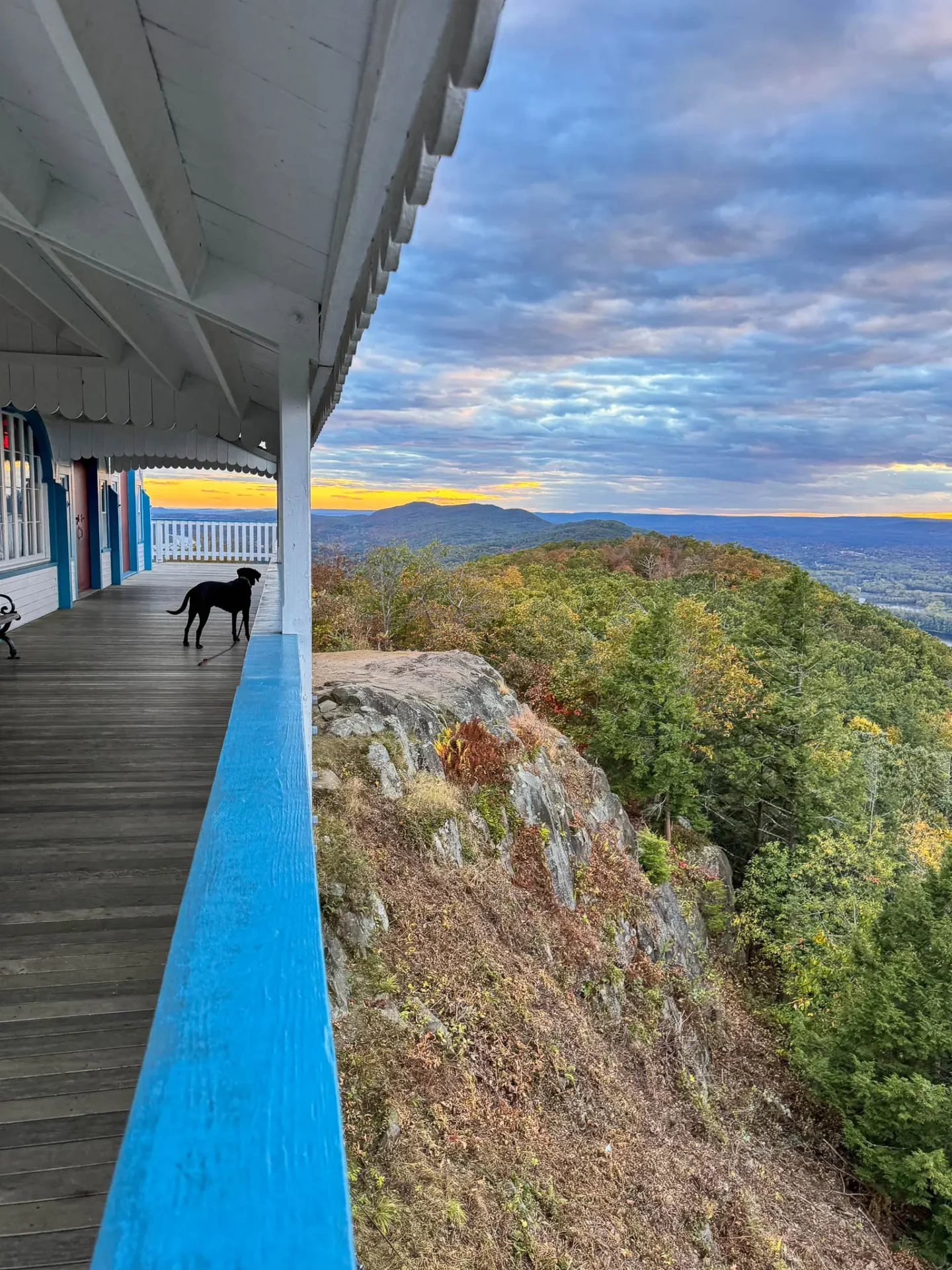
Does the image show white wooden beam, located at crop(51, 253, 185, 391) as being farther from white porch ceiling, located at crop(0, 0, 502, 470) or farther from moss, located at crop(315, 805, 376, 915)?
moss, located at crop(315, 805, 376, 915)

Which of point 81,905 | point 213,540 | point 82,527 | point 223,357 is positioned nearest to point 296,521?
point 223,357

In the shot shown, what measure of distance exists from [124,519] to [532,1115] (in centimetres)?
1427

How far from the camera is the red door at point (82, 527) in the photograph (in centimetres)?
1234

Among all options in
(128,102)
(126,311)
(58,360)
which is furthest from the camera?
(58,360)

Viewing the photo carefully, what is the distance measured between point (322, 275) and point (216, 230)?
0.49m

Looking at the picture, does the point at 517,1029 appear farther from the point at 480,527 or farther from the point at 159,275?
the point at 480,527

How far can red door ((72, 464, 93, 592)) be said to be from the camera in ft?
40.5

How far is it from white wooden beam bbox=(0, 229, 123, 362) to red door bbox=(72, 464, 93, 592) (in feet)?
22.2

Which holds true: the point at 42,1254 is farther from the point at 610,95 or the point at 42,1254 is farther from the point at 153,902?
the point at 610,95

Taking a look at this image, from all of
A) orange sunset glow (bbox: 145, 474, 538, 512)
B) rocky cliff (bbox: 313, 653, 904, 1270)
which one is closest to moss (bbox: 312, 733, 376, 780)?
rocky cliff (bbox: 313, 653, 904, 1270)

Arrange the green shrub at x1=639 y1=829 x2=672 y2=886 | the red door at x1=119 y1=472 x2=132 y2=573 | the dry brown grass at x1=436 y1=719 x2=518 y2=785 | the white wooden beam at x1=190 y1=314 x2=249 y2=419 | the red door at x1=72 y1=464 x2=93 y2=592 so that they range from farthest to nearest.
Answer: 1. the green shrub at x1=639 y1=829 x2=672 y2=886
2. the red door at x1=119 y1=472 x2=132 y2=573
3. the red door at x1=72 y1=464 x2=93 y2=592
4. the dry brown grass at x1=436 y1=719 x2=518 y2=785
5. the white wooden beam at x1=190 y1=314 x2=249 y2=419

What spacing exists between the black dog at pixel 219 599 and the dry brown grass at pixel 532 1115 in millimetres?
2564

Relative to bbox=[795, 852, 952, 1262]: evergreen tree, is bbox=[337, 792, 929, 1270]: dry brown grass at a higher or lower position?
higher

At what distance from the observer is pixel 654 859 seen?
1642cm
